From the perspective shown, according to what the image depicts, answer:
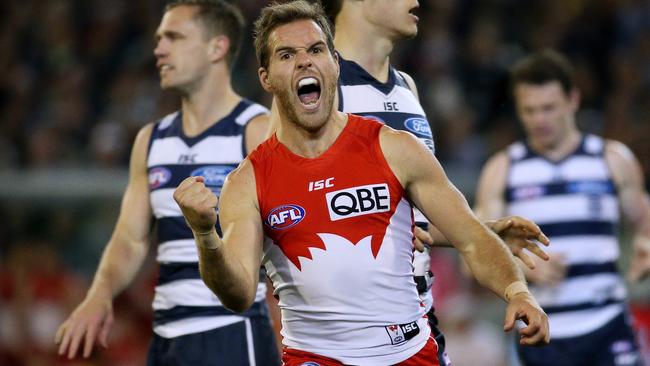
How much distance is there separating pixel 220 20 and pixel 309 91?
2.15 meters

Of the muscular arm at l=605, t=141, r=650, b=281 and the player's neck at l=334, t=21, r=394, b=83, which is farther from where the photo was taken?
the muscular arm at l=605, t=141, r=650, b=281

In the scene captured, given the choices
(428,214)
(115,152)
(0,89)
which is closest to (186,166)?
(428,214)

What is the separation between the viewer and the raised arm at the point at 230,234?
152 inches

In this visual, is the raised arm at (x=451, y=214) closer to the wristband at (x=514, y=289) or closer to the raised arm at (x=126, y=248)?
the wristband at (x=514, y=289)

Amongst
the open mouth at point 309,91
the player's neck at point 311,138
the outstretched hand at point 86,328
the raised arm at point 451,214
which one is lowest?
the outstretched hand at point 86,328

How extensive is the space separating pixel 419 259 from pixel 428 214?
0.83 metres

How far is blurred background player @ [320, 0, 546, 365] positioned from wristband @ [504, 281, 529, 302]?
797 mm

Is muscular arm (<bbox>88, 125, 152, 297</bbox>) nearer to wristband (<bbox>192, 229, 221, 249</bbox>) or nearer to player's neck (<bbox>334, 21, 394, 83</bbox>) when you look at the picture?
player's neck (<bbox>334, 21, 394, 83</bbox>)

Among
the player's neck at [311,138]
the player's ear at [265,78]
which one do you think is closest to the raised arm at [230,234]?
the player's neck at [311,138]

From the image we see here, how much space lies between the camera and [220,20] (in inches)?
251

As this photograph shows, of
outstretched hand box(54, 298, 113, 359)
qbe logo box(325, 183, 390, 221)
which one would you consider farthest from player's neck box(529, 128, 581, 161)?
qbe logo box(325, 183, 390, 221)

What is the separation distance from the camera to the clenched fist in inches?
150

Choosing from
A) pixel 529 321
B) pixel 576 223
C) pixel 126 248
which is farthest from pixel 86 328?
pixel 576 223

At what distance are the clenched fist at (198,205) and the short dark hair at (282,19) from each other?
30.6 inches
